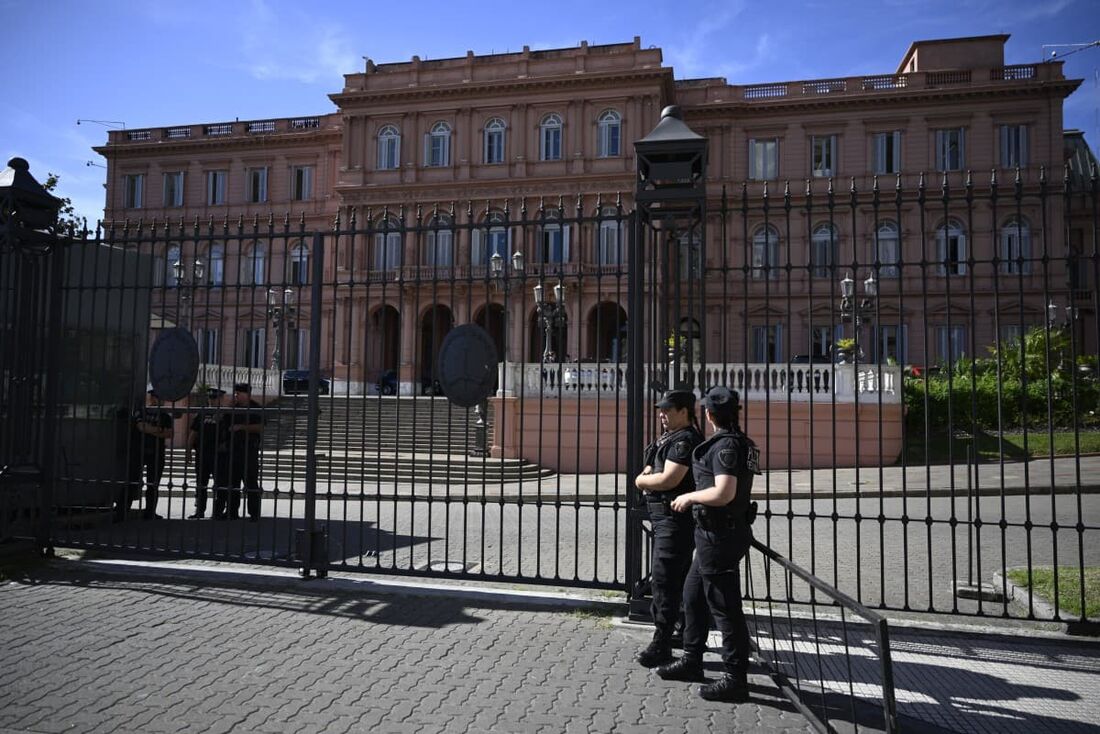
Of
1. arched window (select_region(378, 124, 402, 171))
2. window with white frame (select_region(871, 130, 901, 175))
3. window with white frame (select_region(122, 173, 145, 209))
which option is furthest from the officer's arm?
window with white frame (select_region(122, 173, 145, 209))

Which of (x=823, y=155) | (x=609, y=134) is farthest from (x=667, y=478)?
(x=823, y=155)

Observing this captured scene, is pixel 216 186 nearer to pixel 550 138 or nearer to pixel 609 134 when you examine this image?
pixel 550 138

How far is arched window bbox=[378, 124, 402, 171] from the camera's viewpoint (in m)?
37.1

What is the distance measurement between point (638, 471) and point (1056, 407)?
18534mm

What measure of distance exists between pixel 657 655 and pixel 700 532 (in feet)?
3.27

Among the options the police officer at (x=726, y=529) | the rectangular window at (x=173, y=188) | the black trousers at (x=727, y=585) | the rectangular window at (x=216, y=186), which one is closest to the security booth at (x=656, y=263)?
the police officer at (x=726, y=529)

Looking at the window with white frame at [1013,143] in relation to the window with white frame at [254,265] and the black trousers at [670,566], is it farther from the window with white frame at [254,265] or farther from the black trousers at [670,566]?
the black trousers at [670,566]

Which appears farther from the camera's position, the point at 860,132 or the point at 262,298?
the point at 860,132

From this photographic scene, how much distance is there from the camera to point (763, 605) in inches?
251

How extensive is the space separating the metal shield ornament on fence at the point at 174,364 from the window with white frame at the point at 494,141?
3054 centimetres

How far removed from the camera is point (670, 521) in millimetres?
4645

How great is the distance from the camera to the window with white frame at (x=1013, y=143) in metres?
32.7

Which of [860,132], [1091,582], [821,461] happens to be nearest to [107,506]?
[1091,582]

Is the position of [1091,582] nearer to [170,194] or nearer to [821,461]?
[821,461]
